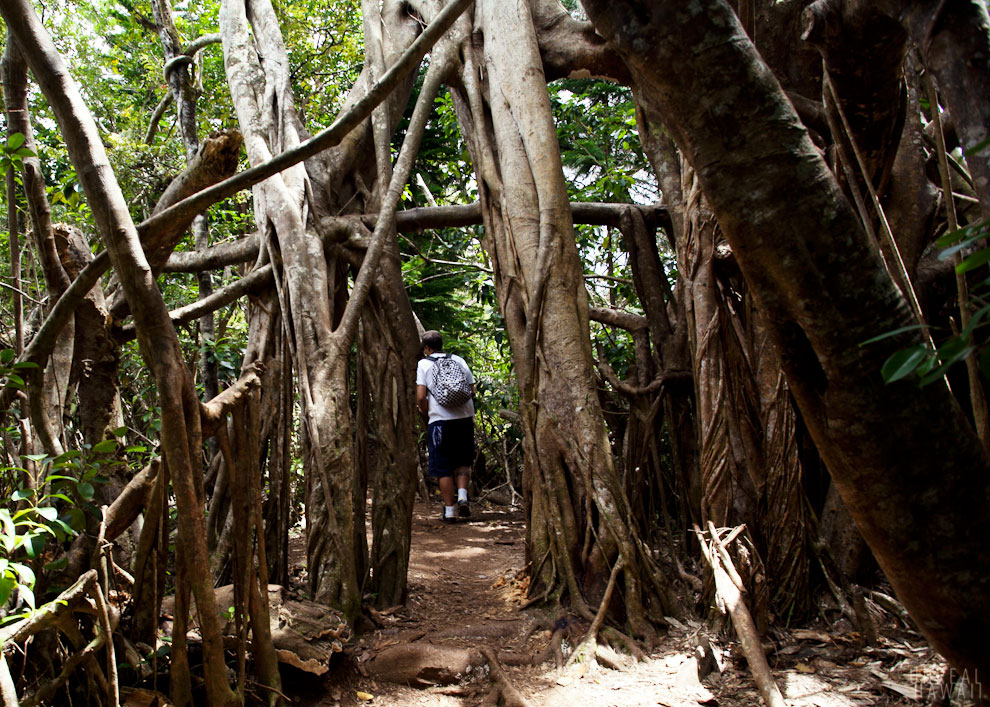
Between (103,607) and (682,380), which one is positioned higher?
(682,380)

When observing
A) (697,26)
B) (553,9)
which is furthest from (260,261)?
(697,26)

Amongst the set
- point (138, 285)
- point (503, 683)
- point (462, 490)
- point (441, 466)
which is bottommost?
point (503, 683)

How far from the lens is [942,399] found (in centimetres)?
131

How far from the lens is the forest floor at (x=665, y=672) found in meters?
2.73

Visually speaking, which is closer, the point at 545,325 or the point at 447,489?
the point at 545,325

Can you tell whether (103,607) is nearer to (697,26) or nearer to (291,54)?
(697,26)

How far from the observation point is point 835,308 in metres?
1.31

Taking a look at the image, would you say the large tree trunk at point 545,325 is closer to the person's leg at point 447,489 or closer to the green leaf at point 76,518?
the green leaf at point 76,518

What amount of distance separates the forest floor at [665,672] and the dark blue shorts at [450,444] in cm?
229

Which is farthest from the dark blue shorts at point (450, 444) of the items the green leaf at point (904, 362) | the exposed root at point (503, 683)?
the green leaf at point (904, 362)

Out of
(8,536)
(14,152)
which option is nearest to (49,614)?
(8,536)

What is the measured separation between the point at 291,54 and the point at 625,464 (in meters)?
5.99

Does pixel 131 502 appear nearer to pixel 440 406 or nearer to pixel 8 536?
pixel 8 536

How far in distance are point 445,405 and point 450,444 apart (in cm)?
38
